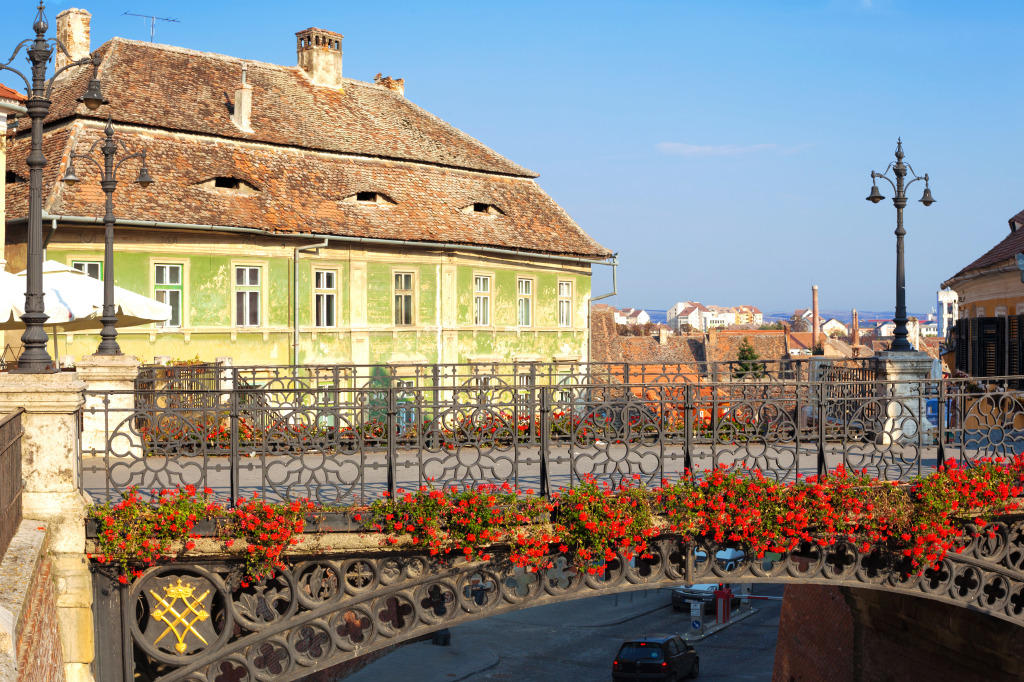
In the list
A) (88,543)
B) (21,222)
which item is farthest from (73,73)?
(88,543)

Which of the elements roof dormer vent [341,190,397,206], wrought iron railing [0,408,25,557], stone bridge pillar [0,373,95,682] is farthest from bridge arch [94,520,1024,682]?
roof dormer vent [341,190,397,206]

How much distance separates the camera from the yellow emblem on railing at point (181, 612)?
9062mm

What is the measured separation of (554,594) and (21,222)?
64.5 feet

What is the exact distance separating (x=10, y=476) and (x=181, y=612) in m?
2.14

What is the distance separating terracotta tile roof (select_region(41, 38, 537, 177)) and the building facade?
0.23ft

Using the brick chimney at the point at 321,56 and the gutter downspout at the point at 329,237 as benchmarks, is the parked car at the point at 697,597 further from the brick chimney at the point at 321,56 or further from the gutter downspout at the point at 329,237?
the brick chimney at the point at 321,56

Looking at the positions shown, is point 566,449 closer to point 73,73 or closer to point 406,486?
point 406,486

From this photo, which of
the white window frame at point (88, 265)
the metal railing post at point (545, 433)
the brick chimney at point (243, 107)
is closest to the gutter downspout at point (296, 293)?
the brick chimney at point (243, 107)

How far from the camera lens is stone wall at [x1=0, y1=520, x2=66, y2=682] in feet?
18.0

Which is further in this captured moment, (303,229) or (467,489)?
(303,229)

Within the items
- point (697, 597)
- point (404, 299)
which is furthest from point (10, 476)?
point (697, 597)

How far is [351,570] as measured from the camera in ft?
31.5

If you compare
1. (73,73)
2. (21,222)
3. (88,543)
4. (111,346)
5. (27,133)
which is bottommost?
(88,543)

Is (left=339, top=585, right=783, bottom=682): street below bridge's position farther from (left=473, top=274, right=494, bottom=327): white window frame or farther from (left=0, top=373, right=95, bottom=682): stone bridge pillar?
(left=0, top=373, right=95, bottom=682): stone bridge pillar
